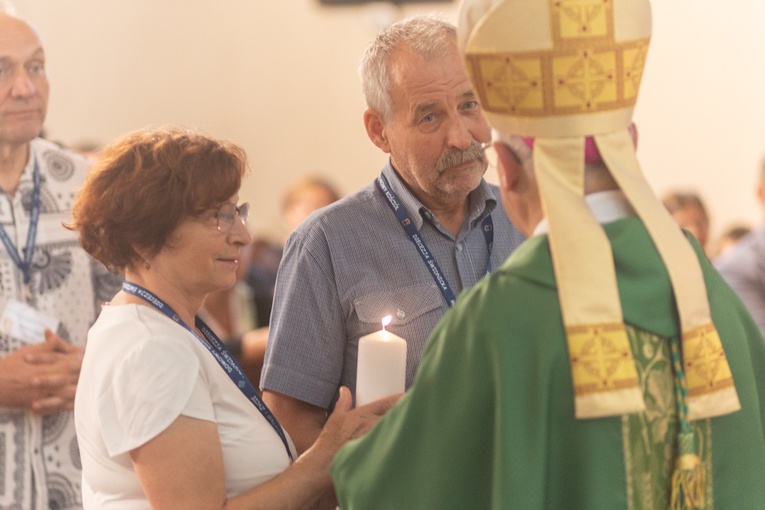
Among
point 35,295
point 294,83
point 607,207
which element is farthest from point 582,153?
point 294,83

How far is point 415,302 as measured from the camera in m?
2.82

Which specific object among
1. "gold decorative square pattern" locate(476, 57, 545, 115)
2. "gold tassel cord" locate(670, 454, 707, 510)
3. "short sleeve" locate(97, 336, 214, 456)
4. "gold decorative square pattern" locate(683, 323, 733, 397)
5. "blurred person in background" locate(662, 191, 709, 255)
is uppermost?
"gold decorative square pattern" locate(476, 57, 545, 115)

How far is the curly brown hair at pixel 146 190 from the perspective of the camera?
240cm

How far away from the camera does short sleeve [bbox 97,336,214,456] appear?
2.22 metres

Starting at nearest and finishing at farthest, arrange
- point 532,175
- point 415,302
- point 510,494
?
point 510,494 → point 532,175 → point 415,302

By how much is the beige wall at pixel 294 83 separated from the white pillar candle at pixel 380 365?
6273 millimetres

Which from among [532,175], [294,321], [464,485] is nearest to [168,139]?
[294,321]

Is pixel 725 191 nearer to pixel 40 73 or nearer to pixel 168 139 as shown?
pixel 40 73

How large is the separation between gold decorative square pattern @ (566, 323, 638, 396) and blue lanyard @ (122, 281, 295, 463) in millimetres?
806

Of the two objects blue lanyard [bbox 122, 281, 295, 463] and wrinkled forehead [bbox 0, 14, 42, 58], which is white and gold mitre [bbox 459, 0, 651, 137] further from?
wrinkled forehead [bbox 0, 14, 42, 58]

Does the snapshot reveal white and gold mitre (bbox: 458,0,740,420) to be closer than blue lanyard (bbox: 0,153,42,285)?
Yes

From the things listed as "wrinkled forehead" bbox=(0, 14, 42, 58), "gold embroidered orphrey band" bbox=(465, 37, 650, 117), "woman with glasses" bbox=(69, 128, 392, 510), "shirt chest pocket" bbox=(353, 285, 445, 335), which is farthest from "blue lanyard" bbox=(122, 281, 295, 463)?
"wrinkled forehead" bbox=(0, 14, 42, 58)

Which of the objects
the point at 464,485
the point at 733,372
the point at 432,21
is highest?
the point at 432,21

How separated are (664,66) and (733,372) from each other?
6.69 meters
